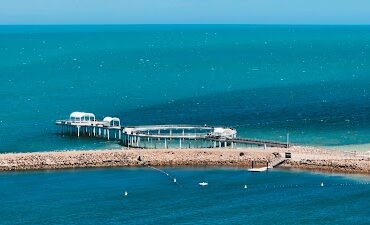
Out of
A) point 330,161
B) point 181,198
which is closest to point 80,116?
point 330,161

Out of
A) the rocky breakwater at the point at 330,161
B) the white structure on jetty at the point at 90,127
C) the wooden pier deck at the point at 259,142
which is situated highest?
the white structure on jetty at the point at 90,127

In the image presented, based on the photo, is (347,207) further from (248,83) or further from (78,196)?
(248,83)

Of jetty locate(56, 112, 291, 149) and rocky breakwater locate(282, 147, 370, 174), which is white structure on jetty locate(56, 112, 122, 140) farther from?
rocky breakwater locate(282, 147, 370, 174)

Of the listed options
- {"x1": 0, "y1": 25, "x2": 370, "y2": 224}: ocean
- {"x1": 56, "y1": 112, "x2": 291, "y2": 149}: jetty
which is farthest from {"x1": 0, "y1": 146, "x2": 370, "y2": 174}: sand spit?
{"x1": 56, "y1": 112, "x2": 291, "y2": 149}: jetty

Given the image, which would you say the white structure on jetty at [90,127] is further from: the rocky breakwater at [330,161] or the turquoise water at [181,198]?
the rocky breakwater at [330,161]

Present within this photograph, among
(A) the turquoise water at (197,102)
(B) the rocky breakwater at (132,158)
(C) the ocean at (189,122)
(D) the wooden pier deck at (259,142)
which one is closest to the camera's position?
(C) the ocean at (189,122)

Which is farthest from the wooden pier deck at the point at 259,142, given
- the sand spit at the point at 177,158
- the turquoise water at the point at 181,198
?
the turquoise water at the point at 181,198
